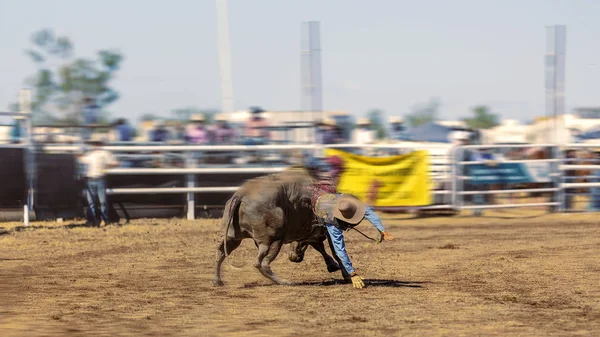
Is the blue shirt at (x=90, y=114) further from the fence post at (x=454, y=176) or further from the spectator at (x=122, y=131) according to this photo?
the fence post at (x=454, y=176)

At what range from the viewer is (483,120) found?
68.8 ft

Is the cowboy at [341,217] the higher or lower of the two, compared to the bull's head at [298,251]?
higher

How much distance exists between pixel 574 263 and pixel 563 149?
802cm

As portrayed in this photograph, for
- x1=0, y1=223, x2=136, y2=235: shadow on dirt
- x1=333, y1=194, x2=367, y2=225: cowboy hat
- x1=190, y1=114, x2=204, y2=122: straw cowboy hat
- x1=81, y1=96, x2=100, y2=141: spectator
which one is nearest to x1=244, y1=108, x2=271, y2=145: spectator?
x1=190, y1=114, x2=204, y2=122: straw cowboy hat

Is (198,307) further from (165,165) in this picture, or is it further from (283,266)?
(165,165)

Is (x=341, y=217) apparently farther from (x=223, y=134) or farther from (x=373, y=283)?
(x=223, y=134)

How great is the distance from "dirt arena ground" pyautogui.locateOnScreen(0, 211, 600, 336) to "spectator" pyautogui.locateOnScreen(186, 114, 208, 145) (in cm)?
327

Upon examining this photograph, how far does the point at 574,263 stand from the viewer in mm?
10578

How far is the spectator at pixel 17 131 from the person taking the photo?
50.4ft

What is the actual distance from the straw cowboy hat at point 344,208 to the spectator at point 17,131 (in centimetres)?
797

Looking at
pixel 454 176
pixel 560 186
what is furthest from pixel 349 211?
pixel 560 186

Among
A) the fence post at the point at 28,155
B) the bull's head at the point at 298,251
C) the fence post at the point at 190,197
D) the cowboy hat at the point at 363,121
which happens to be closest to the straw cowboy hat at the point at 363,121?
the cowboy hat at the point at 363,121

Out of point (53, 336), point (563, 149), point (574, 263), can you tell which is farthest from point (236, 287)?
point (563, 149)

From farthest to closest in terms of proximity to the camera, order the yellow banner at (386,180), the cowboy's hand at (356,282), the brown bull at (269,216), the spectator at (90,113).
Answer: the spectator at (90,113), the yellow banner at (386,180), the brown bull at (269,216), the cowboy's hand at (356,282)
